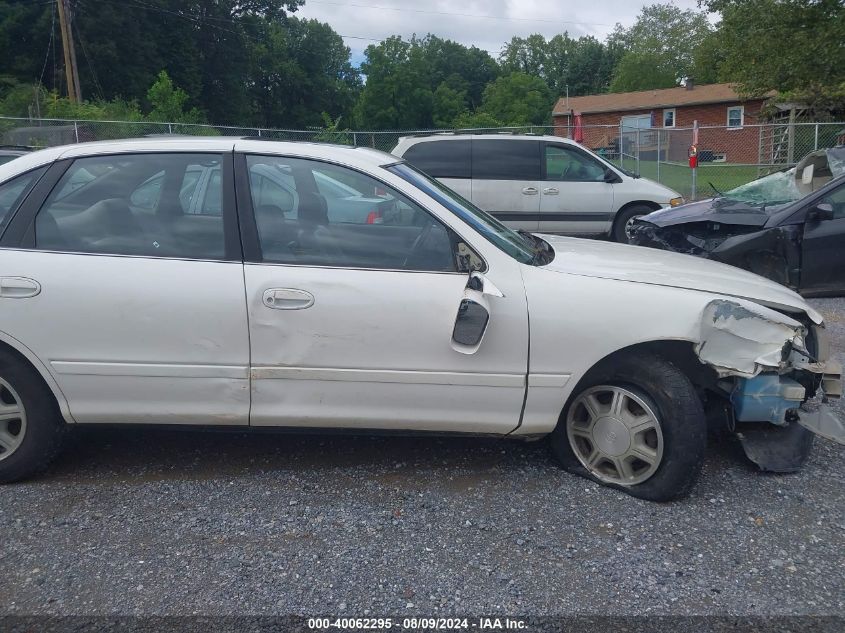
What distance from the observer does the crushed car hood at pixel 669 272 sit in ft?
12.5

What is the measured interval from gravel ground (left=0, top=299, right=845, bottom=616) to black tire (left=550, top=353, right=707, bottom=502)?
4.4 inches

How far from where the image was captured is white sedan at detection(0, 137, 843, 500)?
366 cm

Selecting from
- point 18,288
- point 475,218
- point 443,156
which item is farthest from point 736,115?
point 18,288

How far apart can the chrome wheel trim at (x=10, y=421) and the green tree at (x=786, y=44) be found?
22406mm

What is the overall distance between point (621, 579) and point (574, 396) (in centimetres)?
94

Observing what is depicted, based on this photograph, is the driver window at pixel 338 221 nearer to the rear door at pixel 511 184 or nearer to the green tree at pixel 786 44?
the rear door at pixel 511 184

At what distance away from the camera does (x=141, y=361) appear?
3.77 m

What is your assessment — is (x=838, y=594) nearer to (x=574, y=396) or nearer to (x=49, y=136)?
(x=574, y=396)

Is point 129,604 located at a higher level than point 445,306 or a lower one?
lower

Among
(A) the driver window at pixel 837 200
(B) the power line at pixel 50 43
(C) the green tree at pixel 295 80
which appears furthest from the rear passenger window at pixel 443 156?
(C) the green tree at pixel 295 80

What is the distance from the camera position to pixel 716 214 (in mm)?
8047

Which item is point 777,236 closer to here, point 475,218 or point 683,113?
point 475,218

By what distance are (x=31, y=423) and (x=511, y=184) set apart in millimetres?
8846

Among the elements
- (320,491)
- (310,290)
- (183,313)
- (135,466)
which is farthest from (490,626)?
(135,466)
